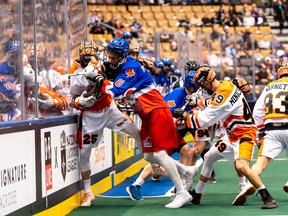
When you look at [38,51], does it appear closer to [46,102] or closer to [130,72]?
[46,102]

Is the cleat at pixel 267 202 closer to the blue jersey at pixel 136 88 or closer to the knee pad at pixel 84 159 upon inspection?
the blue jersey at pixel 136 88

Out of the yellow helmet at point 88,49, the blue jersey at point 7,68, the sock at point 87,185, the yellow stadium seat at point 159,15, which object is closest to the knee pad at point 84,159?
the sock at point 87,185

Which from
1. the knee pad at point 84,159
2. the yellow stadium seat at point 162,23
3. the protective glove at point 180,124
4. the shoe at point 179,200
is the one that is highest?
the yellow stadium seat at point 162,23

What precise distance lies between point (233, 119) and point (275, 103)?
1.60 feet

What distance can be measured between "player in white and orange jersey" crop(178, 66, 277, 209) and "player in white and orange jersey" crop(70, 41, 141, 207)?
105 centimetres

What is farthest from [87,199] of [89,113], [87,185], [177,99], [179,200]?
[177,99]

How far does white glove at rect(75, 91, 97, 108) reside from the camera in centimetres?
1018

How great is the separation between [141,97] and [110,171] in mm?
2579

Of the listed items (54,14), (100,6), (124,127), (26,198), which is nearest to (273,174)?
(124,127)

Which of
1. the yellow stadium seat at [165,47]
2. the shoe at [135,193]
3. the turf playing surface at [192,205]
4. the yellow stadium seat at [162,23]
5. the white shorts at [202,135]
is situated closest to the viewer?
the turf playing surface at [192,205]

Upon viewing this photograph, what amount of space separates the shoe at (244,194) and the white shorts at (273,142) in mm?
376

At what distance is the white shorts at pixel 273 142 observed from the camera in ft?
32.6

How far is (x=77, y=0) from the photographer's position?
473 inches

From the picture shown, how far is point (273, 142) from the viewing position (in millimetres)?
9984
